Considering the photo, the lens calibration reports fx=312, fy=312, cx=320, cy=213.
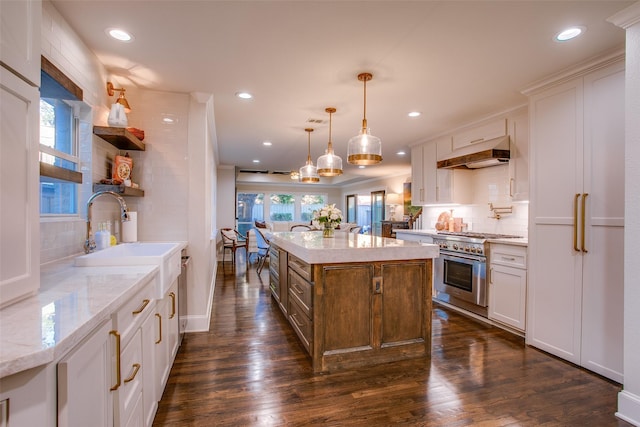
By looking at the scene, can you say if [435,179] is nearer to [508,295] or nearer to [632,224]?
[508,295]

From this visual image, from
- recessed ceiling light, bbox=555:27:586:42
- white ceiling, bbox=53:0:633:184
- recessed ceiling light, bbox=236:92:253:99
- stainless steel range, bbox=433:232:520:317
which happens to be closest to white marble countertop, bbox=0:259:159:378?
white ceiling, bbox=53:0:633:184

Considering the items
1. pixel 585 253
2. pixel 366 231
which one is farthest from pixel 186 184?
pixel 366 231

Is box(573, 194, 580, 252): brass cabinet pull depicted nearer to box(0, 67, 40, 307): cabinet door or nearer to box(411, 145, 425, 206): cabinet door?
box(411, 145, 425, 206): cabinet door

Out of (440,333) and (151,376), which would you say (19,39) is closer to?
(151,376)

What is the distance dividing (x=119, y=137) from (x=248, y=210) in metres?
9.15

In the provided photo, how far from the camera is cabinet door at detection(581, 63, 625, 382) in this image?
2322 mm

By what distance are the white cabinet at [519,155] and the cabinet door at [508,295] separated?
850 millimetres

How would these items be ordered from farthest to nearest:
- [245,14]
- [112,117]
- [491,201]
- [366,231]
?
[366,231] < [491,201] < [112,117] < [245,14]

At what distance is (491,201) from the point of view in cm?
425

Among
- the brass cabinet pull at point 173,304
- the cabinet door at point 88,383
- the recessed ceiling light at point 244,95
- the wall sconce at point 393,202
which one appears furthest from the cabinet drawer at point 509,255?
the wall sconce at point 393,202

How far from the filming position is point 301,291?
2.83 m

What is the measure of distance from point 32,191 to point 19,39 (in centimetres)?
54

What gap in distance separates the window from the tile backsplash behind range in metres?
4.46

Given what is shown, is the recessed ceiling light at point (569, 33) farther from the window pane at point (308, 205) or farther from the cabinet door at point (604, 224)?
the window pane at point (308, 205)
